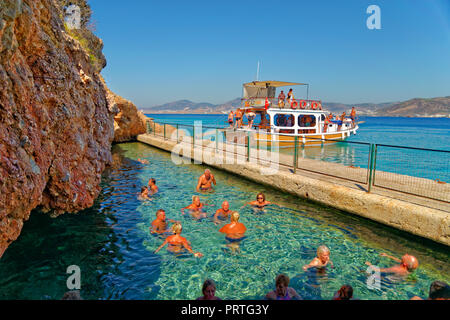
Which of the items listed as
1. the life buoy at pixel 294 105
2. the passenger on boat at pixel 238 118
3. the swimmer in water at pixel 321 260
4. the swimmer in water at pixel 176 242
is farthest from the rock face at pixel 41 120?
the life buoy at pixel 294 105

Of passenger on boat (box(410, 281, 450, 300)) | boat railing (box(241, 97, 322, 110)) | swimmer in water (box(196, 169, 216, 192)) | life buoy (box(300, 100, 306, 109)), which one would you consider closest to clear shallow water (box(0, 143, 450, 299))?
passenger on boat (box(410, 281, 450, 300))

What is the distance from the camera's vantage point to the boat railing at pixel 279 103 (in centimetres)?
2334

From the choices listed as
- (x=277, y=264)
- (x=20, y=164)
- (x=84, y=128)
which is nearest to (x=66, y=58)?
(x=84, y=128)

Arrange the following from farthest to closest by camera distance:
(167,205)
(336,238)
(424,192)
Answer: (167,205) < (424,192) < (336,238)

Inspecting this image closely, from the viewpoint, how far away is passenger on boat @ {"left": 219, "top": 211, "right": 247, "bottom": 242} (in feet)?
21.5

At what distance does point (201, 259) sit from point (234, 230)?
50.5 inches

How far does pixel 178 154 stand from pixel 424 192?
13.3m

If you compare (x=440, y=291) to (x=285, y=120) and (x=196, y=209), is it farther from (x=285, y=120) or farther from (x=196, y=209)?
(x=285, y=120)

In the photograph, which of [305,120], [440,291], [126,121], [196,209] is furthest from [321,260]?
[126,121]

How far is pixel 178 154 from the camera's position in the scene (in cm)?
1778

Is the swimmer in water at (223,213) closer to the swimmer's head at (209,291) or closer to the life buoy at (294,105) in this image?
the swimmer's head at (209,291)

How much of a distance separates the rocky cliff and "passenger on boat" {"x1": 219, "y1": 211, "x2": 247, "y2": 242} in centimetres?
321

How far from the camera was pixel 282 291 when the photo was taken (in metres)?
4.11
